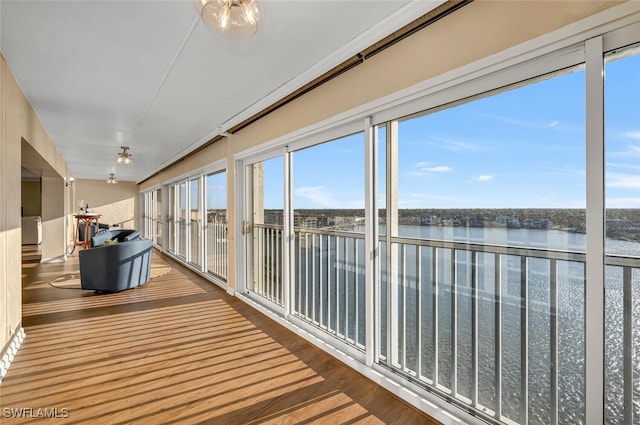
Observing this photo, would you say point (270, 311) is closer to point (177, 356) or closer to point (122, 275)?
point (177, 356)

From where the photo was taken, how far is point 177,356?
8.58 ft

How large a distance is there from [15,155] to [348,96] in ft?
9.99

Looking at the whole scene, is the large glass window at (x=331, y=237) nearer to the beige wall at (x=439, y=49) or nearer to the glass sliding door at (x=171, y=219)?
the beige wall at (x=439, y=49)

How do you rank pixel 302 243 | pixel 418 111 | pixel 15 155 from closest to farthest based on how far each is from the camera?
pixel 418 111
pixel 15 155
pixel 302 243

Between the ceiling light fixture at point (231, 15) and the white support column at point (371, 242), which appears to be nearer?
the ceiling light fixture at point (231, 15)

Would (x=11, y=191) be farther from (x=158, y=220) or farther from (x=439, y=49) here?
(x=158, y=220)

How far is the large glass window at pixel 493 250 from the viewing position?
1450mm

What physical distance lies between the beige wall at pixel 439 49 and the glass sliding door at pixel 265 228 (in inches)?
32.5

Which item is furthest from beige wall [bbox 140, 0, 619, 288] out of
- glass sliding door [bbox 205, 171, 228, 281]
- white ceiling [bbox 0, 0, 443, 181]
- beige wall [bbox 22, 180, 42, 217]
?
beige wall [bbox 22, 180, 42, 217]

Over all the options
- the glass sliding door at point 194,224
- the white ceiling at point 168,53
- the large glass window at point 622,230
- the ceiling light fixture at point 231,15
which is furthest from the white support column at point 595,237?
the glass sliding door at point 194,224

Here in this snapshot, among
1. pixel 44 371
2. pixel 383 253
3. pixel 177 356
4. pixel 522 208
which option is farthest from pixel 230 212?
pixel 522 208

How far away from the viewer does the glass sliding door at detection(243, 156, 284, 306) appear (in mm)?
3793

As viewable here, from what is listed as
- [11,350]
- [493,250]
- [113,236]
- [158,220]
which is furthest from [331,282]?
[158,220]

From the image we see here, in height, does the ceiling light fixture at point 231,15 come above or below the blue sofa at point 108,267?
above
